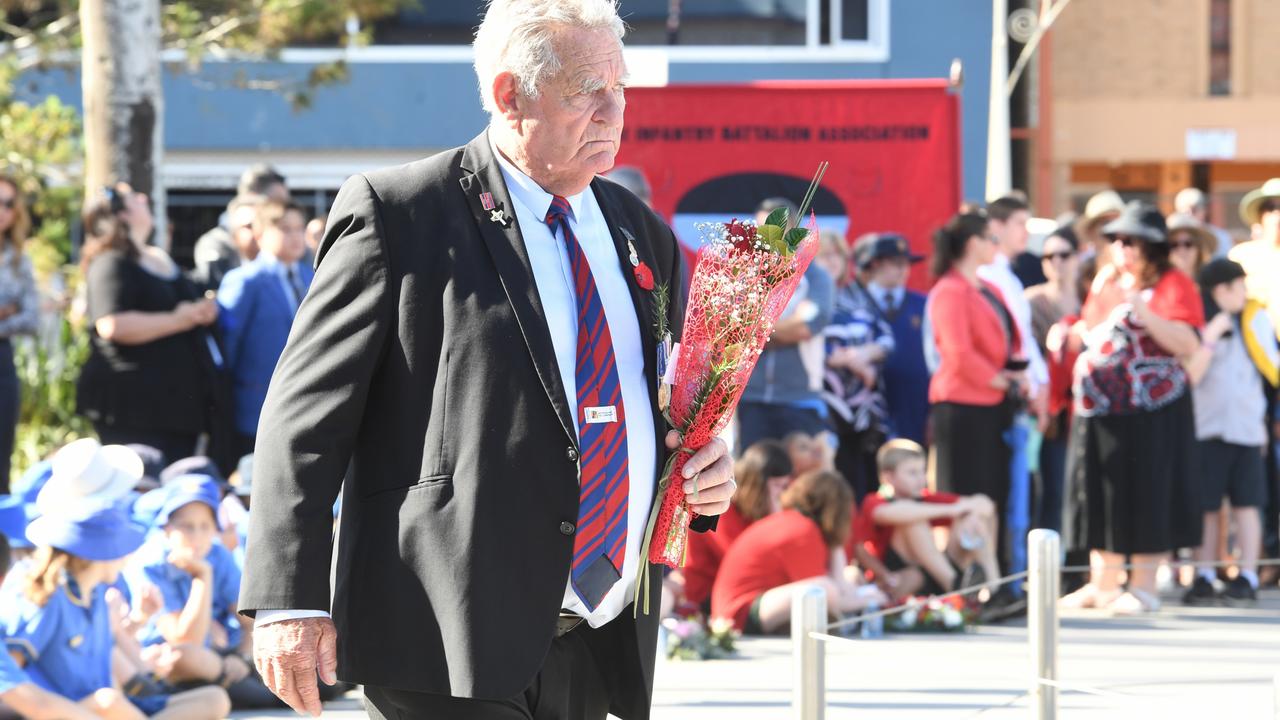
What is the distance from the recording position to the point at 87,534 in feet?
19.6

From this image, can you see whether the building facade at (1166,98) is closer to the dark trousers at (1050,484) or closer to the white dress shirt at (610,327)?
the dark trousers at (1050,484)

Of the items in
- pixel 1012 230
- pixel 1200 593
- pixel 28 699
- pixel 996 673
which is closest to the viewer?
pixel 28 699

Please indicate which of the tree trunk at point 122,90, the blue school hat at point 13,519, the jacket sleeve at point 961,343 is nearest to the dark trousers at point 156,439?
the blue school hat at point 13,519

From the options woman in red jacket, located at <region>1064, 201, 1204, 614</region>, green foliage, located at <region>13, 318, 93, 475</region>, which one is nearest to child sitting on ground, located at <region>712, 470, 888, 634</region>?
woman in red jacket, located at <region>1064, 201, 1204, 614</region>

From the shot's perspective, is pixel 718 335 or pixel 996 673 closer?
pixel 718 335

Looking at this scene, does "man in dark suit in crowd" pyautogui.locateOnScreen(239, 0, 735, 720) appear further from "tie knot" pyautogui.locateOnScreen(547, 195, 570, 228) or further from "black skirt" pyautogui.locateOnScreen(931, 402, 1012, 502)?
"black skirt" pyautogui.locateOnScreen(931, 402, 1012, 502)

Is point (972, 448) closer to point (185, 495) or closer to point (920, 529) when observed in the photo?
point (920, 529)

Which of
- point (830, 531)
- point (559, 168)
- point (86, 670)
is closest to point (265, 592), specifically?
point (559, 168)

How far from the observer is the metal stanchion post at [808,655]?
4059 mm

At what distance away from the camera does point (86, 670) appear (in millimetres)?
6059

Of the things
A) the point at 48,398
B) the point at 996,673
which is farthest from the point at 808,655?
the point at 48,398

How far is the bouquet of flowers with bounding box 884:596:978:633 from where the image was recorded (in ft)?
28.8

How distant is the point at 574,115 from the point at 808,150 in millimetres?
8038

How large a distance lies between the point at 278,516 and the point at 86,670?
10.7 ft
